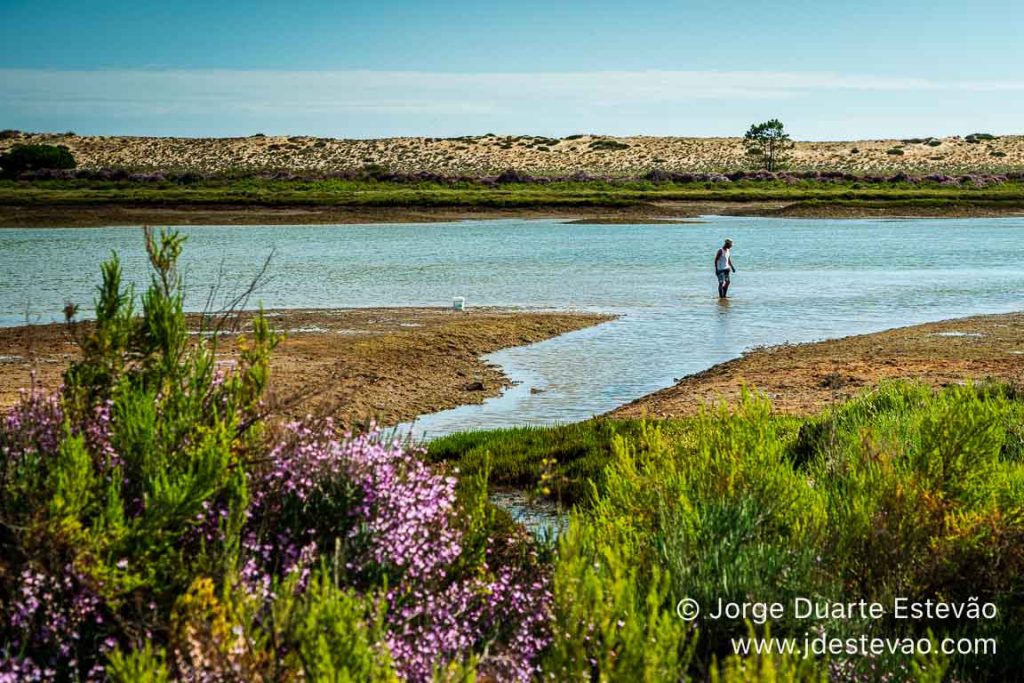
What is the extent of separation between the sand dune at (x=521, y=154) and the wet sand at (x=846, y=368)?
7546cm

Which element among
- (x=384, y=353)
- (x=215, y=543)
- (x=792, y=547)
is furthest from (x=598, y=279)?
(x=215, y=543)

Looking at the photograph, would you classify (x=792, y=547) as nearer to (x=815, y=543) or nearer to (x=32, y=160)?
(x=815, y=543)

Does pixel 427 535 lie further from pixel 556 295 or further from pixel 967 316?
pixel 556 295

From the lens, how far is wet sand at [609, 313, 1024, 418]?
16125 millimetres

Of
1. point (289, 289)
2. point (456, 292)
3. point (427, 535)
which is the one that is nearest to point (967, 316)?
point (456, 292)

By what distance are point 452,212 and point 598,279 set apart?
32792 millimetres

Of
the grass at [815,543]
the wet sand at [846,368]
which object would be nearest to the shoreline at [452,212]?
the wet sand at [846,368]

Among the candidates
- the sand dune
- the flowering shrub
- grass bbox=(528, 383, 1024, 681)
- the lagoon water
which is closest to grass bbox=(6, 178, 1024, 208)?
the lagoon water

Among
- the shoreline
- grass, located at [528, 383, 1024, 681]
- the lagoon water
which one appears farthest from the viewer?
the shoreline

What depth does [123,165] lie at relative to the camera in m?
103

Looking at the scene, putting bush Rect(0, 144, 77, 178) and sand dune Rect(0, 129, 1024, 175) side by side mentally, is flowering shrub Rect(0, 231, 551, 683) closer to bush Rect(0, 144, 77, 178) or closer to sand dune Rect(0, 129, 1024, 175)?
bush Rect(0, 144, 77, 178)

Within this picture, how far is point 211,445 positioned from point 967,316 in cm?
2371

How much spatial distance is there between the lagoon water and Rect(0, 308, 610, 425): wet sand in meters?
0.63

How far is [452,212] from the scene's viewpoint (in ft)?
216
